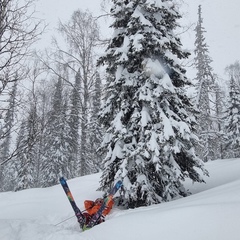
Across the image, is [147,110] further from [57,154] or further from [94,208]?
[57,154]

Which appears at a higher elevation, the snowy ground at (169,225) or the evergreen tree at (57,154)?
the evergreen tree at (57,154)

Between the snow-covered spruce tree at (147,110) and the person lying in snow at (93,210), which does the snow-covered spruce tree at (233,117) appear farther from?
the person lying in snow at (93,210)

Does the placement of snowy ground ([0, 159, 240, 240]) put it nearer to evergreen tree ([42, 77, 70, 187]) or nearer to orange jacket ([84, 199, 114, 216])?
orange jacket ([84, 199, 114, 216])

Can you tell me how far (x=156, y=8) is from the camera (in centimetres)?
632

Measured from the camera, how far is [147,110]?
631 cm

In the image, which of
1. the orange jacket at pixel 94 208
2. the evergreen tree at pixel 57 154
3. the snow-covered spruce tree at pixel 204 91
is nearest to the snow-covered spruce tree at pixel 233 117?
the snow-covered spruce tree at pixel 204 91

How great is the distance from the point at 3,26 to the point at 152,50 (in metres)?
3.84

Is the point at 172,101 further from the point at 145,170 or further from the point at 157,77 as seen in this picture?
the point at 145,170

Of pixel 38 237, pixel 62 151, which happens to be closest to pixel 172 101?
pixel 38 237

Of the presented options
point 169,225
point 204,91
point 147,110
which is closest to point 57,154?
point 204,91

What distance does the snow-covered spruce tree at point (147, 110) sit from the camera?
5.84 meters

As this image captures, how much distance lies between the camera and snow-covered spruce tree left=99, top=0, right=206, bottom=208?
19.2 ft

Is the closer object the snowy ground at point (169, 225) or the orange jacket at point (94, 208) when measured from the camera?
the snowy ground at point (169, 225)

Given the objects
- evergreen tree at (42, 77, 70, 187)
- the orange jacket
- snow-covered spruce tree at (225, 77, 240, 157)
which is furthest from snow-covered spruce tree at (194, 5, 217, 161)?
the orange jacket
